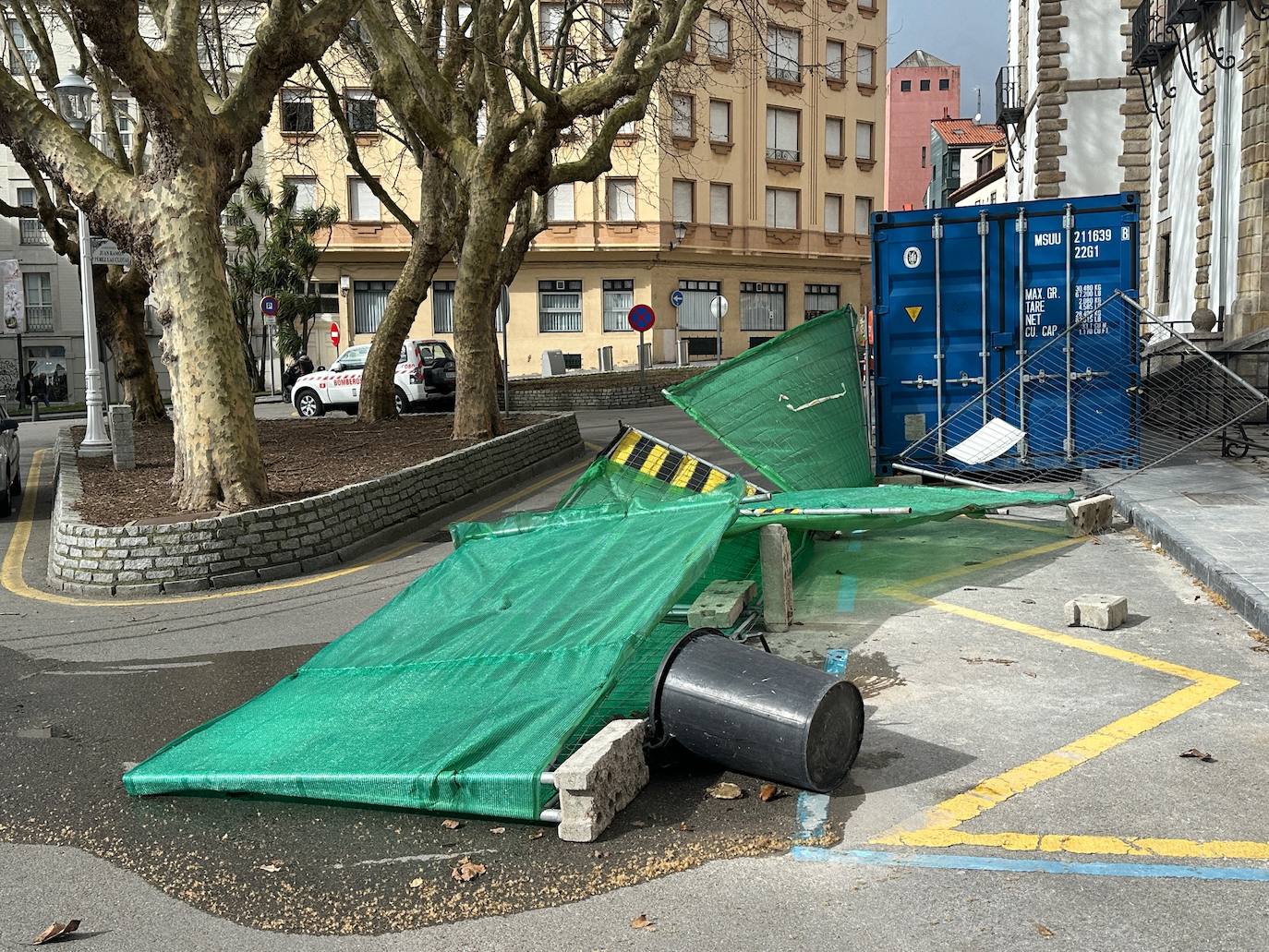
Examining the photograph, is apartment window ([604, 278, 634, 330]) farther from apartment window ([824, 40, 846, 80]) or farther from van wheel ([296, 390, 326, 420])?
van wheel ([296, 390, 326, 420])

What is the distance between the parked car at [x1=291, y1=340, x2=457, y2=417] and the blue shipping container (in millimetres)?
15949

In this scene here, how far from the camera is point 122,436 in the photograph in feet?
52.6

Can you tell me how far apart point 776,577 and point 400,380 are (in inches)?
869

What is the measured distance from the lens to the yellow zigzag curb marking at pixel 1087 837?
4.30 m

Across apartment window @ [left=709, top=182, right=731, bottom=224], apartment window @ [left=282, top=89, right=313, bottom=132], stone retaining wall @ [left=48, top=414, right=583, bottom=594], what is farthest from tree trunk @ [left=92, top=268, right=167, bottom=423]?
apartment window @ [left=709, top=182, right=731, bottom=224]

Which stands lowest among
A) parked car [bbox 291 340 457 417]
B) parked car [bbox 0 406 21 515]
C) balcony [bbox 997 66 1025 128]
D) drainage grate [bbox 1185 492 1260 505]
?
drainage grate [bbox 1185 492 1260 505]

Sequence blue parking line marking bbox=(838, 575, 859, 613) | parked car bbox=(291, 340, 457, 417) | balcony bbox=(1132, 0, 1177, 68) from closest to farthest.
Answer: blue parking line marking bbox=(838, 575, 859, 613)
balcony bbox=(1132, 0, 1177, 68)
parked car bbox=(291, 340, 457, 417)

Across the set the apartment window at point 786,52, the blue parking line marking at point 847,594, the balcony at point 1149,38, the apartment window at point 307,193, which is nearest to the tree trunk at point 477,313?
the blue parking line marking at point 847,594

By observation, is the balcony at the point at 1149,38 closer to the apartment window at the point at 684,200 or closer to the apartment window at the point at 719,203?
the apartment window at the point at 684,200

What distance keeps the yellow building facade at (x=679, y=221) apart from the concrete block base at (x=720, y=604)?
132 feet

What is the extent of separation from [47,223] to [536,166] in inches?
489

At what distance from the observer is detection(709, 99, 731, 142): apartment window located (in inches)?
1956

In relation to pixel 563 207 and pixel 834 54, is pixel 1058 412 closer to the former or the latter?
pixel 563 207

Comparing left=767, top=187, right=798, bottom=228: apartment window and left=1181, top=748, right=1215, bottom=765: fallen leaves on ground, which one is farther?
left=767, top=187, right=798, bottom=228: apartment window
